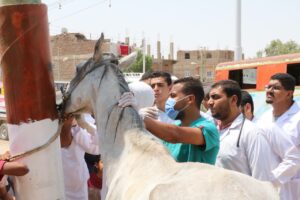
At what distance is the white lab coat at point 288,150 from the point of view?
3960 millimetres

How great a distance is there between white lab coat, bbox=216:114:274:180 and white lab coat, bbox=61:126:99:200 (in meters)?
1.08

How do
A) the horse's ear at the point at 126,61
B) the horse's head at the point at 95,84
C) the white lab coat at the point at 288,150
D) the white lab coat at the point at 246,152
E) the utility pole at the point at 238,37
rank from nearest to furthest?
1. the horse's head at the point at 95,84
2. the horse's ear at the point at 126,61
3. the white lab coat at the point at 246,152
4. the white lab coat at the point at 288,150
5. the utility pole at the point at 238,37

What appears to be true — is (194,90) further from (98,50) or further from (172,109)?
(98,50)

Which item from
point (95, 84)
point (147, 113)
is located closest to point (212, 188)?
point (147, 113)

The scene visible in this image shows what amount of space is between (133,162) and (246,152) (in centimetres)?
142

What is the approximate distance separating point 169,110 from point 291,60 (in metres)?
7.14

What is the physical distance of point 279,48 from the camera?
153 feet

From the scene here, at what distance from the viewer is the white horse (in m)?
1.84

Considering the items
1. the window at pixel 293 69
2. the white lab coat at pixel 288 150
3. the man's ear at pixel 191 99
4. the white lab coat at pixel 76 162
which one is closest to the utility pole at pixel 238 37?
the window at pixel 293 69

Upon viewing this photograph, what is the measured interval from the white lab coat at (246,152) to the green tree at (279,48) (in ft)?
139

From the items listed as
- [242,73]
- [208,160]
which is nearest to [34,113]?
[208,160]

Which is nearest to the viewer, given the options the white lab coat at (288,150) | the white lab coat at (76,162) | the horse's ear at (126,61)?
the horse's ear at (126,61)

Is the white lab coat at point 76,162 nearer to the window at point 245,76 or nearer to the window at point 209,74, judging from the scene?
the window at point 245,76

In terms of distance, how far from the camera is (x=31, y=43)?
2502 mm
